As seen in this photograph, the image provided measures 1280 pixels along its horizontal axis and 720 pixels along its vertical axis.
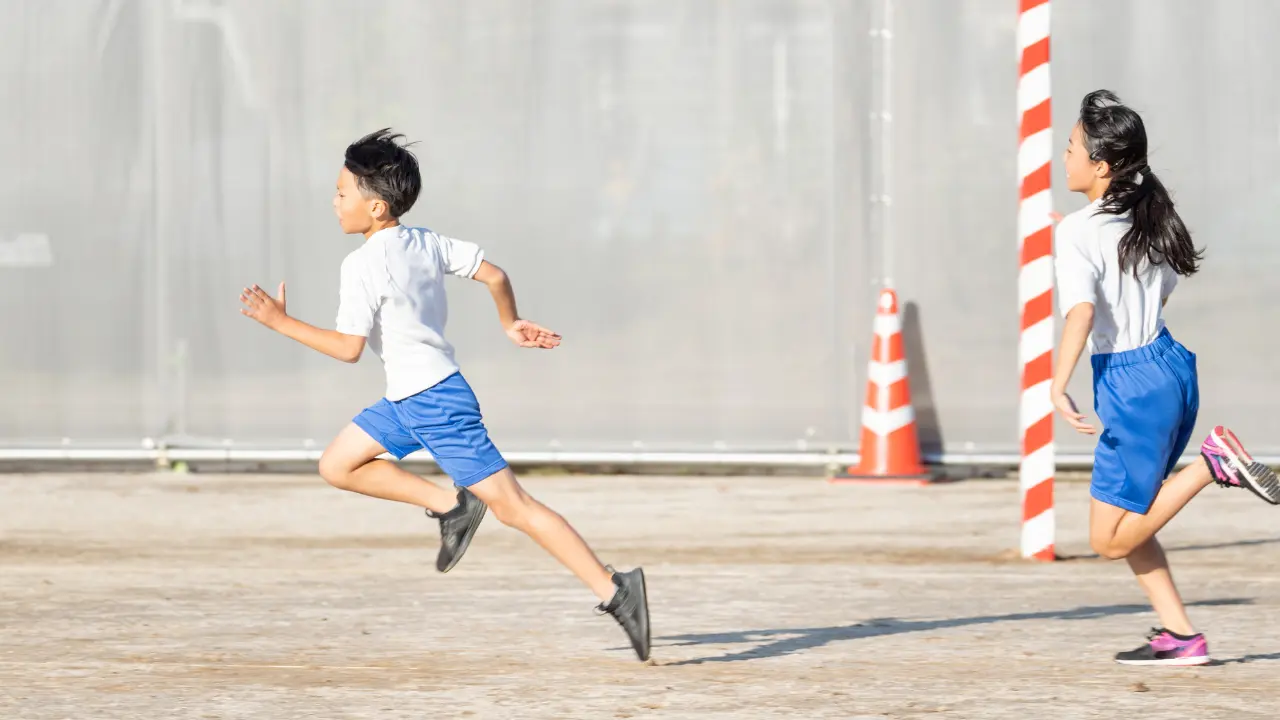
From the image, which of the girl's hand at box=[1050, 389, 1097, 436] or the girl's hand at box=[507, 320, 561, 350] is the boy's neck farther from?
the girl's hand at box=[1050, 389, 1097, 436]

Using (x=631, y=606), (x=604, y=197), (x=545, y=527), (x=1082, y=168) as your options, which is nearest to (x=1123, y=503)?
(x=1082, y=168)

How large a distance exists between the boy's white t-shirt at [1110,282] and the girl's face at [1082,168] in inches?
6.7

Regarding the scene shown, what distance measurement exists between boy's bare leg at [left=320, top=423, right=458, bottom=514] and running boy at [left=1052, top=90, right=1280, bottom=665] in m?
2.16

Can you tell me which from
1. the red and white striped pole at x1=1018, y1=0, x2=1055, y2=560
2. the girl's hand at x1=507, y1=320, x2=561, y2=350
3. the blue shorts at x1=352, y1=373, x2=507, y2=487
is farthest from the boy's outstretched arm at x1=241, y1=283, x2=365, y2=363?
the red and white striped pole at x1=1018, y1=0, x2=1055, y2=560

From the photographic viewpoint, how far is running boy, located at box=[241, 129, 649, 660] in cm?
664

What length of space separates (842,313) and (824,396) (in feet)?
1.71

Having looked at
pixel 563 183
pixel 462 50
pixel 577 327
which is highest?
pixel 462 50

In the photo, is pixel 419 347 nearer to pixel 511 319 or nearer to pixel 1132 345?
pixel 511 319

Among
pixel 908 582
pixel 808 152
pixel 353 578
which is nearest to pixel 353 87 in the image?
pixel 808 152

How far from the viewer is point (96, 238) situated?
43.4 ft

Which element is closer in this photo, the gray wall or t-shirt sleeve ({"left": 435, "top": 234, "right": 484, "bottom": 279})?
t-shirt sleeve ({"left": 435, "top": 234, "right": 484, "bottom": 279})

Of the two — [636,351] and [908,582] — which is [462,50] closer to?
[636,351]

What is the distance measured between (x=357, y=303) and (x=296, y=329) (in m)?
0.30

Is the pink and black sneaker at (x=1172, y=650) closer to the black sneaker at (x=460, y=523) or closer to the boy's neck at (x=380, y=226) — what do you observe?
the black sneaker at (x=460, y=523)
